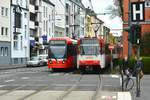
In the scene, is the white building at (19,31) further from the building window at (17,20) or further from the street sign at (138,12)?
the street sign at (138,12)

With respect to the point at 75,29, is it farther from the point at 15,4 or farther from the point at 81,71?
the point at 81,71

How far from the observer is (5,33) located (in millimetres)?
77688

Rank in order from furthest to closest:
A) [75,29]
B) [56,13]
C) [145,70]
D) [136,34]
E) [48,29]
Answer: [75,29] → [56,13] → [48,29] → [145,70] → [136,34]

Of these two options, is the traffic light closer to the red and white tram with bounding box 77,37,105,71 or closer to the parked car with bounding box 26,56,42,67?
the red and white tram with bounding box 77,37,105,71

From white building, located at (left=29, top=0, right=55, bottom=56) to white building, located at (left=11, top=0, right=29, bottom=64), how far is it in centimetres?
312

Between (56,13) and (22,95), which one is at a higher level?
(56,13)

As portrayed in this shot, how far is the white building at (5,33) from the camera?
75688 mm

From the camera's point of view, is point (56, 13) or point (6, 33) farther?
point (56, 13)

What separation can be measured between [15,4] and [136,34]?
5916 cm

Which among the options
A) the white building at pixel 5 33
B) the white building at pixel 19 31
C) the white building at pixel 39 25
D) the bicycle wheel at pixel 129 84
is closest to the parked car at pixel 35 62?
the white building at pixel 5 33

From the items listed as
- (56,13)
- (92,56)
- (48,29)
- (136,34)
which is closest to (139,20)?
(136,34)

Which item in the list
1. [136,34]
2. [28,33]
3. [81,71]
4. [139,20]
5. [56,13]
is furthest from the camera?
[56,13]

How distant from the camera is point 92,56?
47.0 meters

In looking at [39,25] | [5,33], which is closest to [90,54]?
[5,33]
